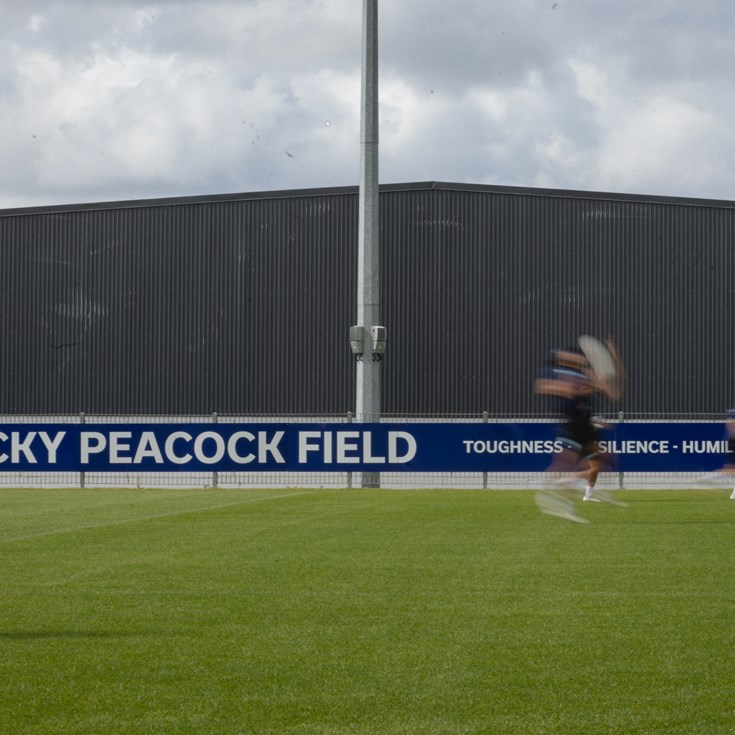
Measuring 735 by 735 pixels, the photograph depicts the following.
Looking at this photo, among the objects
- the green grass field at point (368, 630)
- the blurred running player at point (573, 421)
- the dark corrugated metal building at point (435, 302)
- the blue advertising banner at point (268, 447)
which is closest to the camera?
the green grass field at point (368, 630)

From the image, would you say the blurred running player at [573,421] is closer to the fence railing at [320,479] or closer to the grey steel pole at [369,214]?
the fence railing at [320,479]

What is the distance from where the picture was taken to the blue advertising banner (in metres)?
12.5

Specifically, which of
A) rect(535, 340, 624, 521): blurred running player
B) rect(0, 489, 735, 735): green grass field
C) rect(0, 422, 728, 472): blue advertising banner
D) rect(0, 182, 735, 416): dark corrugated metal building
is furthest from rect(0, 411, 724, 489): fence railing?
rect(0, 489, 735, 735): green grass field

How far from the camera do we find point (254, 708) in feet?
19.0

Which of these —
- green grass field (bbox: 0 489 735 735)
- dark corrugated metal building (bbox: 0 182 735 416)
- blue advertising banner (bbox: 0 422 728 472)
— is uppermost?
dark corrugated metal building (bbox: 0 182 735 416)

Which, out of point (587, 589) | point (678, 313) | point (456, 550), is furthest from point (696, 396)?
point (587, 589)

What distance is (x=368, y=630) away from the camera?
7.76 meters

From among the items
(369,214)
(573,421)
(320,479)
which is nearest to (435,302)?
(369,214)

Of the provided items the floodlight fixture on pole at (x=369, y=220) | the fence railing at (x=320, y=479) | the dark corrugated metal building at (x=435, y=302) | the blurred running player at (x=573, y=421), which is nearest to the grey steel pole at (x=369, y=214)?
the floodlight fixture on pole at (x=369, y=220)

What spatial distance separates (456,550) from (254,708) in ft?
22.4

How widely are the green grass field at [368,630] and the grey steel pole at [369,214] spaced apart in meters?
12.2

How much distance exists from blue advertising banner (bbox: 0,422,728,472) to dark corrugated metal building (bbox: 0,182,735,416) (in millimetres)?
18358

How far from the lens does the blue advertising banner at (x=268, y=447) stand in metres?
12.5

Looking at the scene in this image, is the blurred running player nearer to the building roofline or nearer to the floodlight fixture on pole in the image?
the floodlight fixture on pole
